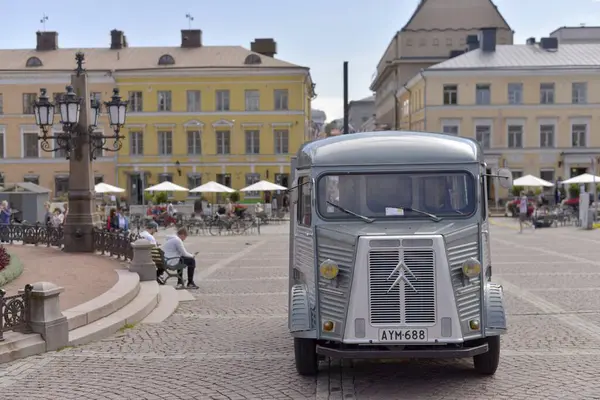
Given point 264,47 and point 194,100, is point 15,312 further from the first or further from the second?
point 264,47

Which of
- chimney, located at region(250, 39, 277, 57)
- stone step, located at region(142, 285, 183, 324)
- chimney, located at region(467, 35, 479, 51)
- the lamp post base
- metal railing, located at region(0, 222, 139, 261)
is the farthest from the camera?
chimney, located at region(250, 39, 277, 57)

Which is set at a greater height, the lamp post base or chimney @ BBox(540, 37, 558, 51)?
chimney @ BBox(540, 37, 558, 51)

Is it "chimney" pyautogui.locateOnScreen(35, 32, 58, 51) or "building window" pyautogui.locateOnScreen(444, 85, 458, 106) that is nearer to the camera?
"building window" pyautogui.locateOnScreen(444, 85, 458, 106)

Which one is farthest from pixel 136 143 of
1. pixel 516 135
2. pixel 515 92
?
pixel 515 92

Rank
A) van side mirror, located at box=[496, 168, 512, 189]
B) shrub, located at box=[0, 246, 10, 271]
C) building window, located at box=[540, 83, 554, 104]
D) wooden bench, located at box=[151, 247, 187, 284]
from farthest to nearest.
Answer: building window, located at box=[540, 83, 554, 104]
wooden bench, located at box=[151, 247, 187, 284]
shrub, located at box=[0, 246, 10, 271]
van side mirror, located at box=[496, 168, 512, 189]

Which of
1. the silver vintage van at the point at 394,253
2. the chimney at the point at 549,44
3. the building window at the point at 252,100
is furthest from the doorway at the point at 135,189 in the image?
the silver vintage van at the point at 394,253

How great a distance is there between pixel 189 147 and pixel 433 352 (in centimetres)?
5215

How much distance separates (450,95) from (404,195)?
5014 cm

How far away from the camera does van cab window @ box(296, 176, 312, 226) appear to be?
862 centimetres

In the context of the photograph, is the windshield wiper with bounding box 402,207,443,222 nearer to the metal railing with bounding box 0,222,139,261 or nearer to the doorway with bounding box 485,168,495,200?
the doorway with bounding box 485,168,495,200

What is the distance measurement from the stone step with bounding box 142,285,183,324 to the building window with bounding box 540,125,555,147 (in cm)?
4623

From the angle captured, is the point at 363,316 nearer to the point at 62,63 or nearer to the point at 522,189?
the point at 522,189

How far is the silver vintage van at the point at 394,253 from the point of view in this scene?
25.3 ft

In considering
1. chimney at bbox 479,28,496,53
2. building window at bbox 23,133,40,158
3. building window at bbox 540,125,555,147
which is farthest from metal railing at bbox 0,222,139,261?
chimney at bbox 479,28,496,53
